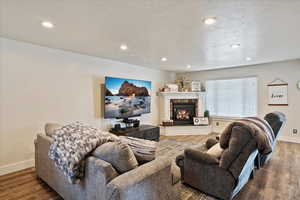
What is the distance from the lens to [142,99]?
491cm

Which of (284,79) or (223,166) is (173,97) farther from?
(223,166)

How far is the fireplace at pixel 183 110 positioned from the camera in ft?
20.0

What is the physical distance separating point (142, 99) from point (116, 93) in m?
0.95

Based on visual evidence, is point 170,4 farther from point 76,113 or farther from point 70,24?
point 76,113

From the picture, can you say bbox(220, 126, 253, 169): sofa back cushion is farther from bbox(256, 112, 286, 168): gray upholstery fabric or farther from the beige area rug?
bbox(256, 112, 286, 168): gray upholstery fabric

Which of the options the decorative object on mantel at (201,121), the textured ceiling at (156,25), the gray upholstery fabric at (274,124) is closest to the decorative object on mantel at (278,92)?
the textured ceiling at (156,25)

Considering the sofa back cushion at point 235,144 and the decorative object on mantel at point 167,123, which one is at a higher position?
the sofa back cushion at point 235,144

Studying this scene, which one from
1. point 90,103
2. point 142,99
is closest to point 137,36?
point 90,103

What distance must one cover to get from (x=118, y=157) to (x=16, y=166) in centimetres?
260

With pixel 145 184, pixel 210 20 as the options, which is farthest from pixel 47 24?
pixel 145 184

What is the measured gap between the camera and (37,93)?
122 inches

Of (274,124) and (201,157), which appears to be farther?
(274,124)

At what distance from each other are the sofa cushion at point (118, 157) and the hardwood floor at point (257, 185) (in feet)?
4.08

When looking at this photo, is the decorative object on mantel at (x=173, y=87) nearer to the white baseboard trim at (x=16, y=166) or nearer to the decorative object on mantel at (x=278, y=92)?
the decorative object on mantel at (x=278, y=92)
